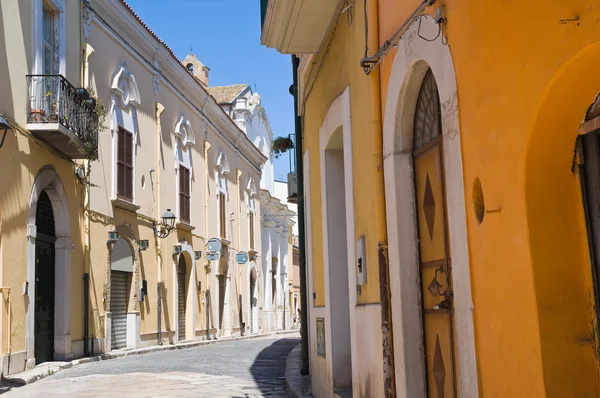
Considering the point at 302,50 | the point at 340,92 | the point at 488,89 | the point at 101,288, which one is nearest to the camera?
the point at 488,89

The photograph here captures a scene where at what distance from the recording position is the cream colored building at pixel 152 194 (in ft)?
58.3

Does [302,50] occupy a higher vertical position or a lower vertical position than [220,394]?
higher

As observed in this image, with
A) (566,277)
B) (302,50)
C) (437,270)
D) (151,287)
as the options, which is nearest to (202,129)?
(151,287)

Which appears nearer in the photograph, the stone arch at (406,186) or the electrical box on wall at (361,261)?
the stone arch at (406,186)

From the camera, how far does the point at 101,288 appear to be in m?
17.3

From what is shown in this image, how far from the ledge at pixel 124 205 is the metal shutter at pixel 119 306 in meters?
1.63

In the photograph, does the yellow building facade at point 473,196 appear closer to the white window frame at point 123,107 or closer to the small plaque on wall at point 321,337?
the small plaque on wall at point 321,337

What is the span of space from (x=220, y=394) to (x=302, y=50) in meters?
4.27

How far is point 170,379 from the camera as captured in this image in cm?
1088

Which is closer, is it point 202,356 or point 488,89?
point 488,89

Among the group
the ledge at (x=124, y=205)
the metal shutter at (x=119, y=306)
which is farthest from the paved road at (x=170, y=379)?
the ledge at (x=124, y=205)

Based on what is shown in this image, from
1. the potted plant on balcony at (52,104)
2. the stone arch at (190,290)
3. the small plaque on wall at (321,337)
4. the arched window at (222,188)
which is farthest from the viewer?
the arched window at (222,188)

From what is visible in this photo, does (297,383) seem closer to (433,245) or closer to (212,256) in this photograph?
(433,245)

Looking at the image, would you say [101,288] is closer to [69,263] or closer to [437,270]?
[69,263]
